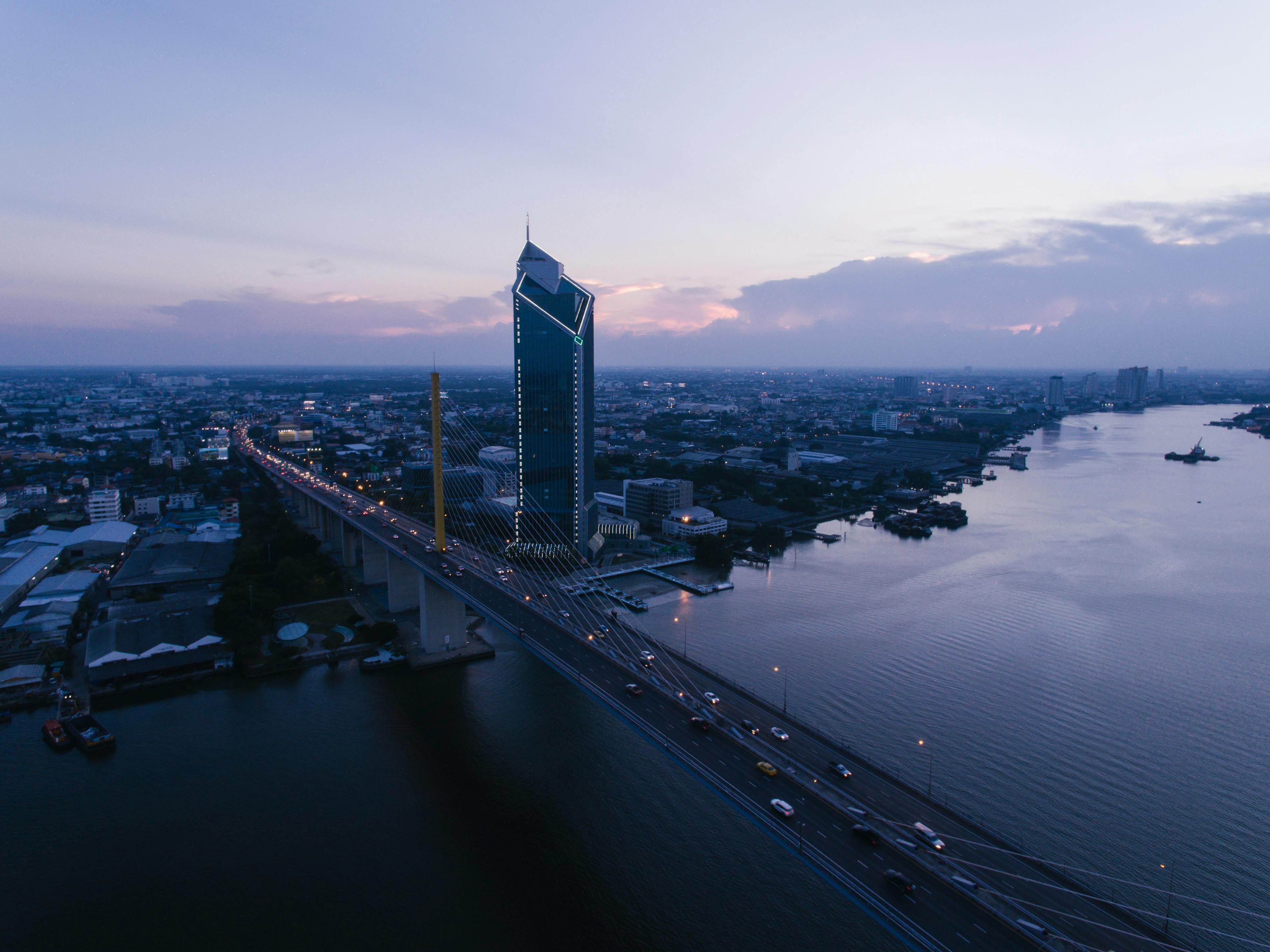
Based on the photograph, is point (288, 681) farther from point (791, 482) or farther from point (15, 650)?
point (791, 482)

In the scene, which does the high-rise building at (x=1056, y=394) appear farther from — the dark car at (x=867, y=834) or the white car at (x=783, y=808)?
the white car at (x=783, y=808)

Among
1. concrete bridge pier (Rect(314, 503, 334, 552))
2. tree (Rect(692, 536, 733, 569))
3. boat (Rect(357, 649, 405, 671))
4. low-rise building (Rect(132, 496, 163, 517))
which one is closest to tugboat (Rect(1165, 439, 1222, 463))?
tree (Rect(692, 536, 733, 569))

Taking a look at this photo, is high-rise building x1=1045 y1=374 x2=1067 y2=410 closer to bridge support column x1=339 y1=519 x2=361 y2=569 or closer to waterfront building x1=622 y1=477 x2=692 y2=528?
waterfront building x1=622 y1=477 x2=692 y2=528

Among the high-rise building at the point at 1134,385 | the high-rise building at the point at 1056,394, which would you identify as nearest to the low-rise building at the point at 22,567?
the high-rise building at the point at 1056,394

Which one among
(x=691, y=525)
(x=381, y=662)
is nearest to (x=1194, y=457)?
(x=691, y=525)

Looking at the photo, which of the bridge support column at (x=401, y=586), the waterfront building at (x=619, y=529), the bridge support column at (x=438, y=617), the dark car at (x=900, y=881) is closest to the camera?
the dark car at (x=900, y=881)

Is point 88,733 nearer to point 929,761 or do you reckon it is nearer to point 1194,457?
point 929,761

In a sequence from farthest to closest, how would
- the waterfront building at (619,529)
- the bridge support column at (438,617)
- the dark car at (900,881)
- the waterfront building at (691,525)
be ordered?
1. the waterfront building at (691,525)
2. the waterfront building at (619,529)
3. the bridge support column at (438,617)
4. the dark car at (900,881)
